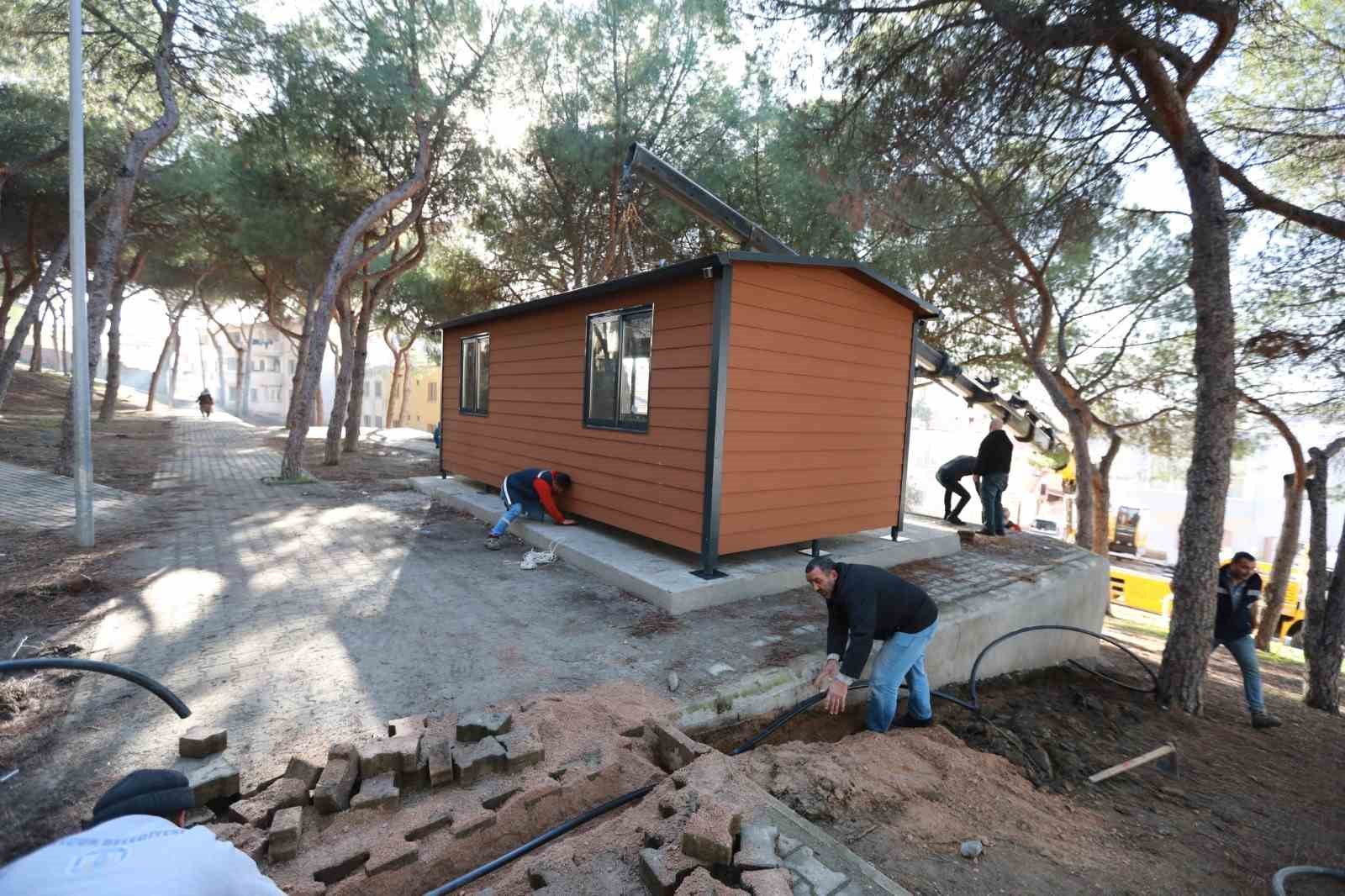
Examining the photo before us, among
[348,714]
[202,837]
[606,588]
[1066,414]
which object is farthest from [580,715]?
[1066,414]

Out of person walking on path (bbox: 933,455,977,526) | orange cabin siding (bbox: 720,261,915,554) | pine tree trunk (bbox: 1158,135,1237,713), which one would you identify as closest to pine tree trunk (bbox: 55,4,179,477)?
orange cabin siding (bbox: 720,261,915,554)

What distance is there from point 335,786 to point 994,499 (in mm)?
8697

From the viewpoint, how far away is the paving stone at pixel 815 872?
2.03 m

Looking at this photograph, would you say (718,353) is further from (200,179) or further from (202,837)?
(200,179)

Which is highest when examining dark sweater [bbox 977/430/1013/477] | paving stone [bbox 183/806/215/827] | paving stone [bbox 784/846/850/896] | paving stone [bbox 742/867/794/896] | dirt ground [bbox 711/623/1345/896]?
dark sweater [bbox 977/430/1013/477]

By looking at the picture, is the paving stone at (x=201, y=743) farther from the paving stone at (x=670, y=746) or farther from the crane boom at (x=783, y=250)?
the crane boom at (x=783, y=250)

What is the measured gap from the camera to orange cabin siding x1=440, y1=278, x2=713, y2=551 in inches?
218

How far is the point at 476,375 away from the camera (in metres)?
9.66

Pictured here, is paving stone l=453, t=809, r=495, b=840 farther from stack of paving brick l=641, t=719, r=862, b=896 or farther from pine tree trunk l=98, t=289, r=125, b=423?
pine tree trunk l=98, t=289, r=125, b=423

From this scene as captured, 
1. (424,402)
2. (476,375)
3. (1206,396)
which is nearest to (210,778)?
(1206,396)

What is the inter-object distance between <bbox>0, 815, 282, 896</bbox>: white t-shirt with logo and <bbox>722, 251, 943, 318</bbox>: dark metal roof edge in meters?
4.71

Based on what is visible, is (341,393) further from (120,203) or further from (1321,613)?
(1321,613)

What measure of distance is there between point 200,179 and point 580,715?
1453cm

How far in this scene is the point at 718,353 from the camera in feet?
17.2
